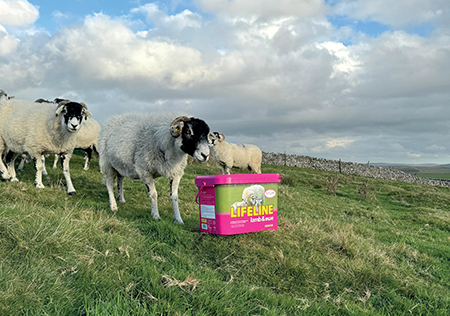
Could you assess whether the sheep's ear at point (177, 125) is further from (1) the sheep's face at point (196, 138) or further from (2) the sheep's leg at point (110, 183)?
(2) the sheep's leg at point (110, 183)

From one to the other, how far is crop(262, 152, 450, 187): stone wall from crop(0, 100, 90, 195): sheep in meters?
27.0

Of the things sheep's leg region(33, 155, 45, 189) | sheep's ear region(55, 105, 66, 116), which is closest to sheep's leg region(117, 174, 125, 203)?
sheep's leg region(33, 155, 45, 189)

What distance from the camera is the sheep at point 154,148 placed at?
675cm

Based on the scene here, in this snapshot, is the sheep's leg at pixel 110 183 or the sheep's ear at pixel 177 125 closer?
the sheep's ear at pixel 177 125

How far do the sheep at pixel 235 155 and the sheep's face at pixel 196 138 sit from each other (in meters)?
10.9

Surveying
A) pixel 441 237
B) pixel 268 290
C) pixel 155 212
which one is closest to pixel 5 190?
pixel 155 212

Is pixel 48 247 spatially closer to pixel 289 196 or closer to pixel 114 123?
pixel 114 123

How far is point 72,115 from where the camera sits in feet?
31.0

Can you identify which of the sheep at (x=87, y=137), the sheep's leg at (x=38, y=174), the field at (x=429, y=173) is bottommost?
the field at (x=429, y=173)

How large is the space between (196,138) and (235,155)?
12540 millimetres

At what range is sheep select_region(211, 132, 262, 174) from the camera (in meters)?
18.5

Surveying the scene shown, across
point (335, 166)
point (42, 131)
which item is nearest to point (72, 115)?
point (42, 131)

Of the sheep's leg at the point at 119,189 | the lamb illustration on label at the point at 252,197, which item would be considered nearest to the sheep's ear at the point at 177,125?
the lamb illustration on label at the point at 252,197

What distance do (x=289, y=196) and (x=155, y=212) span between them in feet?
25.4
